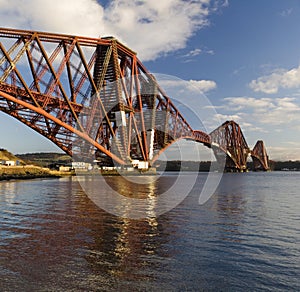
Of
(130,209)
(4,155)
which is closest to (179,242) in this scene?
(130,209)

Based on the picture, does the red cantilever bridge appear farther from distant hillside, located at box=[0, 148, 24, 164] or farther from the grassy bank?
distant hillside, located at box=[0, 148, 24, 164]

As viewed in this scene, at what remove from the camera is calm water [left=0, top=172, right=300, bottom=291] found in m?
8.98

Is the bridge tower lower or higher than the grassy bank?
higher

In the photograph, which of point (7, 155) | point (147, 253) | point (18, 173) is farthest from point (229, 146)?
point (147, 253)

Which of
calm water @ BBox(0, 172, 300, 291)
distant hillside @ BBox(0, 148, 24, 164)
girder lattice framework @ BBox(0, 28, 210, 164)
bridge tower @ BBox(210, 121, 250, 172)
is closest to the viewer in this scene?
calm water @ BBox(0, 172, 300, 291)

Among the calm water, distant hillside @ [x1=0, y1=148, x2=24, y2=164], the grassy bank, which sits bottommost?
the calm water

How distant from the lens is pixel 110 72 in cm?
7631

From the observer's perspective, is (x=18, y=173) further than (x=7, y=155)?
No

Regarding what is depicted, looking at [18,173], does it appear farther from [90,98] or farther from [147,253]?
[147,253]

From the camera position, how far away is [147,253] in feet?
38.9

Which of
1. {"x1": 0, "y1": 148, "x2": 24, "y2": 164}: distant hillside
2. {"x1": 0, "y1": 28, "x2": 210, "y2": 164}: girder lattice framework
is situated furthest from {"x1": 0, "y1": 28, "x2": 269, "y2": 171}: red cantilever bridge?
{"x1": 0, "y1": 148, "x2": 24, "y2": 164}: distant hillside

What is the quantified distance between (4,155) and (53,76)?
71949 millimetres

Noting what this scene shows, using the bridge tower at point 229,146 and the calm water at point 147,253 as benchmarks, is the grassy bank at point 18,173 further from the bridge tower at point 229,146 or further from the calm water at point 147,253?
the bridge tower at point 229,146

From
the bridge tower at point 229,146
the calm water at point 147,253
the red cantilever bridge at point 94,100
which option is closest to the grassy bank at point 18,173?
the red cantilever bridge at point 94,100
